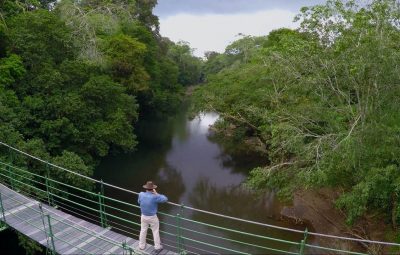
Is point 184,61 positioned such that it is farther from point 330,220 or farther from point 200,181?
point 330,220

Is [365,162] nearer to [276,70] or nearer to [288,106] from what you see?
[276,70]

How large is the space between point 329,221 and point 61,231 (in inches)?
406

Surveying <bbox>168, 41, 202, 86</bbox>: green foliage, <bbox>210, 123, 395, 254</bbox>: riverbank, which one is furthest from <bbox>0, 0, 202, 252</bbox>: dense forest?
<bbox>168, 41, 202, 86</bbox>: green foliage

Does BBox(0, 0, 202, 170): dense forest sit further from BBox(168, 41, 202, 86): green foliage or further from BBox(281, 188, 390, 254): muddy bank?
BBox(168, 41, 202, 86): green foliage

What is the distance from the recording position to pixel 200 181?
20703mm

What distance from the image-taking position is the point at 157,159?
2416 cm

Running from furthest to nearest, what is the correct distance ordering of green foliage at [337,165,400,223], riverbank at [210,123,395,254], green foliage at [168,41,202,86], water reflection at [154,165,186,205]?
1. green foliage at [168,41,202,86]
2. water reflection at [154,165,186,205]
3. riverbank at [210,123,395,254]
4. green foliage at [337,165,400,223]

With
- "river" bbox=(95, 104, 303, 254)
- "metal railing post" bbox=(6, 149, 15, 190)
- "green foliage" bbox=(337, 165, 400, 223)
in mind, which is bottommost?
"river" bbox=(95, 104, 303, 254)

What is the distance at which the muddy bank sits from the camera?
1266cm

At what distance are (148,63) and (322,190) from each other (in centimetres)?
1787

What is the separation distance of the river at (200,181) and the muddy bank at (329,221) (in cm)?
70

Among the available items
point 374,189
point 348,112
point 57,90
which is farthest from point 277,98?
point 57,90

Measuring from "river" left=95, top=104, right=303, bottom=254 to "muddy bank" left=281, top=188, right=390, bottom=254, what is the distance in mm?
704

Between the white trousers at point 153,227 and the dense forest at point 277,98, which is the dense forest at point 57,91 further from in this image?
the white trousers at point 153,227
